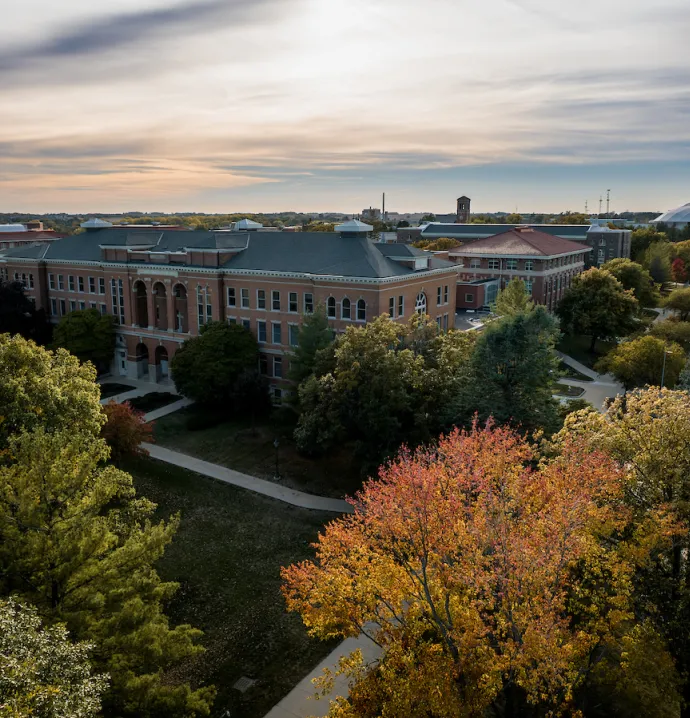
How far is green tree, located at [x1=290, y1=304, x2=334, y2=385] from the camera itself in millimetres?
44062

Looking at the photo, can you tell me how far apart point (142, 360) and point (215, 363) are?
649 inches

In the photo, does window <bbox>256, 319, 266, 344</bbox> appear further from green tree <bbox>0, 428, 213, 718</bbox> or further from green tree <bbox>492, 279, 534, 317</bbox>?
green tree <bbox>0, 428, 213, 718</bbox>

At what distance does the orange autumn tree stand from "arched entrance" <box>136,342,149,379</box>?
48.6 metres

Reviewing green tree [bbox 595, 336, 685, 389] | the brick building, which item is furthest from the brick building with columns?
the brick building

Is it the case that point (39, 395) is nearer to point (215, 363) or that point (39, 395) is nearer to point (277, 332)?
point (215, 363)

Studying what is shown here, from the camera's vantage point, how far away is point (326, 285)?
5031 centimetres

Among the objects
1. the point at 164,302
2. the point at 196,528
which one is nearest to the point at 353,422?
the point at 196,528

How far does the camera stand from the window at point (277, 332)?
178 ft

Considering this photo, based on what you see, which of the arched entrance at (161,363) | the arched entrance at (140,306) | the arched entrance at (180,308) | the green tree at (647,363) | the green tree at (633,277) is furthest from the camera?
the green tree at (633,277)

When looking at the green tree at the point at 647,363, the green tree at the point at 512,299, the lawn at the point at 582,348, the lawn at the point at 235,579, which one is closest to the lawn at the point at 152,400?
the lawn at the point at 235,579

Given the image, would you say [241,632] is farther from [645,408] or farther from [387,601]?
[645,408]

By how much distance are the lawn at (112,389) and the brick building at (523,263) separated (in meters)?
37.4

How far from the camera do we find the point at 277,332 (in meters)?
54.5

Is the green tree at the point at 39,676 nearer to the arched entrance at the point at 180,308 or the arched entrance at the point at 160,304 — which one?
the arched entrance at the point at 180,308
